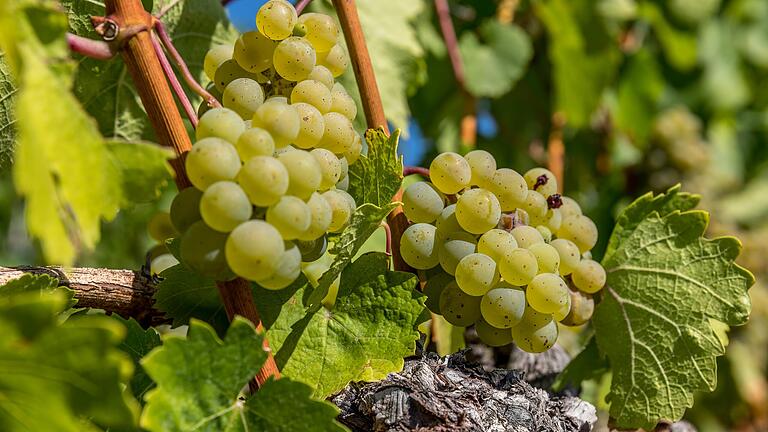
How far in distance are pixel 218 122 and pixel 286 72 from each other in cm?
12

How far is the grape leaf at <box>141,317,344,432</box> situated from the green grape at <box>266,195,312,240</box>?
76 mm

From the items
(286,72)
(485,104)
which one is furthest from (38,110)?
(485,104)

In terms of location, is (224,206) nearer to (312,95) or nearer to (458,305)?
(312,95)

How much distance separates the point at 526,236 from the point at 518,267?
0.05 meters

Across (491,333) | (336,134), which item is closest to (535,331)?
(491,333)

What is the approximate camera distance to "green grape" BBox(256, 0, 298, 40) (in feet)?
2.25

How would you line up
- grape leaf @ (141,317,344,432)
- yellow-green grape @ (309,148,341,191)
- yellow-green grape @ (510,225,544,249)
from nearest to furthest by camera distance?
grape leaf @ (141,317,344,432)
yellow-green grape @ (309,148,341,191)
yellow-green grape @ (510,225,544,249)

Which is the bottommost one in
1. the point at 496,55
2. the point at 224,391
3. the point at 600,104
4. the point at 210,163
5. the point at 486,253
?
the point at 224,391

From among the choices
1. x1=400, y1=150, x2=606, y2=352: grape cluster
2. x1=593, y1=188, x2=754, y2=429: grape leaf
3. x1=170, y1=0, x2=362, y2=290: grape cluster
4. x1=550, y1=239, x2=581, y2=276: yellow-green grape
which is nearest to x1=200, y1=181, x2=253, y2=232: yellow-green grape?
x1=170, y1=0, x2=362, y2=290: grape cluster

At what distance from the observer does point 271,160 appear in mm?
574

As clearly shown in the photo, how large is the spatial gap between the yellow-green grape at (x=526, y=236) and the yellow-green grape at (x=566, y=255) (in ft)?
0.12

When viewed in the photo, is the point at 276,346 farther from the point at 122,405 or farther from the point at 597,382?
the point at 597,382

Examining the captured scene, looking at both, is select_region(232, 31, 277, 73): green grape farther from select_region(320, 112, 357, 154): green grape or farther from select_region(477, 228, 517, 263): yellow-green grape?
select_region(477, 228, 517, 263): yellow-green grape

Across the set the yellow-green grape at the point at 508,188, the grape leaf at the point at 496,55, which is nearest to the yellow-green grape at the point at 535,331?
the yellow-green grape at the point at 508,188
